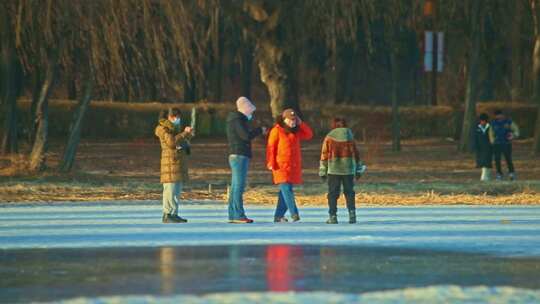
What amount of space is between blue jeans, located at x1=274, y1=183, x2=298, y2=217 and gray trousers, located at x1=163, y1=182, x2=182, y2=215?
1.47 meters

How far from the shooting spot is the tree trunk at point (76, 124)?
110 feet

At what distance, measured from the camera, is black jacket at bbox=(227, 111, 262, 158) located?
20.7 m

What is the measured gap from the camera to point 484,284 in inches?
542

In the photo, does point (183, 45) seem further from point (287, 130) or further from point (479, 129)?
point (287, 130)

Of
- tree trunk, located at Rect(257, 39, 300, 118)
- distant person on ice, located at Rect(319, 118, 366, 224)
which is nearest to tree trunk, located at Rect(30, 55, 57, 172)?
tree trunk, located at Rect(257, 39, 300, 118)

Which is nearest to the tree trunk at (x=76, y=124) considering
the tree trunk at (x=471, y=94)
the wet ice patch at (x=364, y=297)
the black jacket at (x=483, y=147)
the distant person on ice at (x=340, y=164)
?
the black jacket at (x=483, y=147)

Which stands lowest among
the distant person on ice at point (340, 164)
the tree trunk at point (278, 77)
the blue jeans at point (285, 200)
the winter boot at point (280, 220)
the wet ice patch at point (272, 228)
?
the wet ice patch at point (272, 228)

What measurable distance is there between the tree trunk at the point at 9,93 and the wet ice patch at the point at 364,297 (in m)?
22.6

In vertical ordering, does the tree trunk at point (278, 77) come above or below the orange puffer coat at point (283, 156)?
above

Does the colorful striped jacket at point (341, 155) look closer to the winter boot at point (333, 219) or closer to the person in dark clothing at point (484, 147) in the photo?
the winter boot at point (333, 219)

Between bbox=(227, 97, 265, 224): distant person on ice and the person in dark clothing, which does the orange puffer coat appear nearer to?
bbox=(227, 97, 265, 224): distant person on ice

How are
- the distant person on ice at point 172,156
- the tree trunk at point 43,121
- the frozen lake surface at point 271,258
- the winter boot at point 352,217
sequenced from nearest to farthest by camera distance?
1. the frozen lake surface at point 271,258
2. the distant person on ice at point 172,156
3. the winter boot at point 352,217
4. the tree trunk at point 43,121

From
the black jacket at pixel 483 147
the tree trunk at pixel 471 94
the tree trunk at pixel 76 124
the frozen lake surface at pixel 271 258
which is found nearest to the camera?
the frozen lake surface at pixel 271 258

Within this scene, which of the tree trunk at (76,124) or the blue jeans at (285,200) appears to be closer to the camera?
the blue jeans at (285,200)
